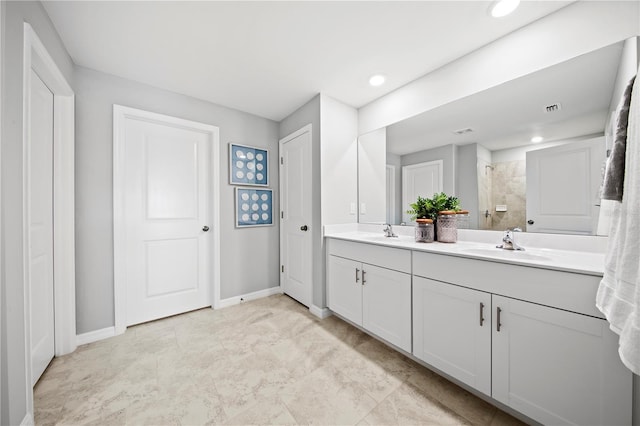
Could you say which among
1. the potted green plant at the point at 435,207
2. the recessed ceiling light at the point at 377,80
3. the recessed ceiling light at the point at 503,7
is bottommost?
the potted green plant at the point at 435,207

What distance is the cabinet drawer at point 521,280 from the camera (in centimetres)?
99

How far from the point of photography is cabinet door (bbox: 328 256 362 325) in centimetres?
204

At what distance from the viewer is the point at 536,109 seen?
5.12ft

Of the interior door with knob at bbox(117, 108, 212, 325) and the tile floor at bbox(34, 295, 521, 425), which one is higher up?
the interior door with knob at bbox(117, 108, 212, 325)

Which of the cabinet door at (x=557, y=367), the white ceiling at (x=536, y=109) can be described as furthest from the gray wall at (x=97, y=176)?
the cabinet door at (x=557, y=367)

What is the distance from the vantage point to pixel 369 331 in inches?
76.6

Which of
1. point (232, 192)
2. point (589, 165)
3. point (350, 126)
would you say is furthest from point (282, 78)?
point (589, 165)

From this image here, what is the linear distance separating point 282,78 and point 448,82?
4.74ft

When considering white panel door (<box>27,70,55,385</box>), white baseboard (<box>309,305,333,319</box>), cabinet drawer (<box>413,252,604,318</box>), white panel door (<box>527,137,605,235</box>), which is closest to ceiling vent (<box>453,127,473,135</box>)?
white panel door (<box>527,137,605,235</box>)

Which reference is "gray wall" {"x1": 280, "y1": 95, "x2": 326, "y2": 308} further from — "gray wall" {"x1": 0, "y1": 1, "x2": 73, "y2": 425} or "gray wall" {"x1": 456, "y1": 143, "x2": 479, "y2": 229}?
"gray wall" {"x1": 0, "y1": 1, "x2": 73, "y2": 425}

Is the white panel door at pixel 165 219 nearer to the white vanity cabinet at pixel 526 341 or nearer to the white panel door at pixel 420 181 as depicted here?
the white panel door at pixel 420 181

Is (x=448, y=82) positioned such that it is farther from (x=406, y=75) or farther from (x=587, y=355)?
(x=587, y=355)

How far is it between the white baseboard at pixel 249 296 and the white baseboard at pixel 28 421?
149 cm

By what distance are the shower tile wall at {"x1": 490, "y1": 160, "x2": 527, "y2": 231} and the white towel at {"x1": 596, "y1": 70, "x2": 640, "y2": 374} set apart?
33.7 inches
